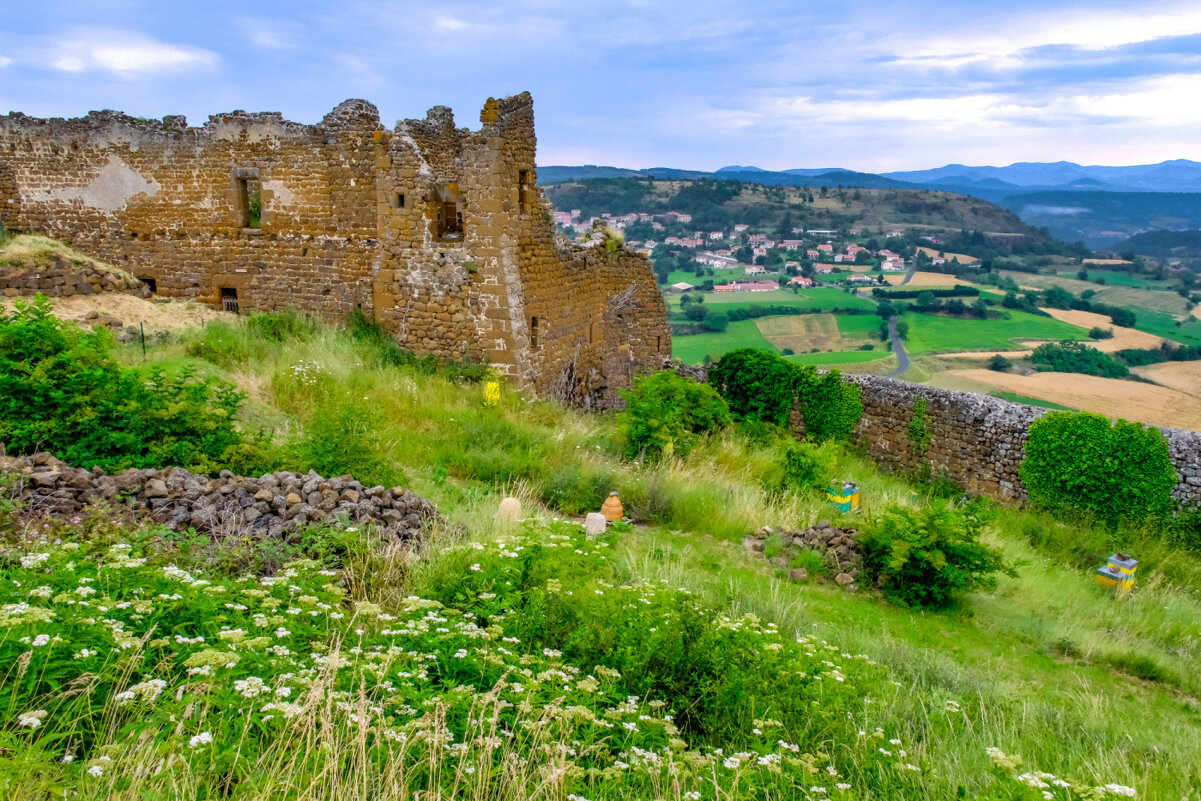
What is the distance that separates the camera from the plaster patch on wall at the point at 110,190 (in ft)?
46.7

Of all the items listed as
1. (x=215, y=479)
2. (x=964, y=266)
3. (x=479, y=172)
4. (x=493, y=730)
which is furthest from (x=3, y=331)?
(x=964, y=266)

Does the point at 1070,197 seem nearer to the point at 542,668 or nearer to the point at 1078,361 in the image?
the point at 1078,361

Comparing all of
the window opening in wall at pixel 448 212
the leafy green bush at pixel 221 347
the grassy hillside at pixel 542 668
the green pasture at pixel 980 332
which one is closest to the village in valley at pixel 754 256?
the green pasture at pixel 980 332

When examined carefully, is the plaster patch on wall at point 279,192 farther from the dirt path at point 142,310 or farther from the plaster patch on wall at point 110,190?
→ the plaster patch on wall at point 110,190

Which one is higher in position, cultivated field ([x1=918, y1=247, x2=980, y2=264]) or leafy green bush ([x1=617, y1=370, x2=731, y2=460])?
cultivated field ([x1=918, y1=247, x2=980, y2=264])

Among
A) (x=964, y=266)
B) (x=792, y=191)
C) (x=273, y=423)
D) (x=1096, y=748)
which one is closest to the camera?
(x=1096, y=748)

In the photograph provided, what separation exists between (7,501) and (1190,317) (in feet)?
179

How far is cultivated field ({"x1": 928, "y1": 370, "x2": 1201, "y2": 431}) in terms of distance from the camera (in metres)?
16.1

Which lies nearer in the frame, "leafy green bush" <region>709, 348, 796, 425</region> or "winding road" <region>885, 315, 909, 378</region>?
"leafy green bush" <region>709, 348, 796, 425</region>

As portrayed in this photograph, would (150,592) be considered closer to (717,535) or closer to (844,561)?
(717,535)

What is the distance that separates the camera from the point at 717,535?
8.28 meters

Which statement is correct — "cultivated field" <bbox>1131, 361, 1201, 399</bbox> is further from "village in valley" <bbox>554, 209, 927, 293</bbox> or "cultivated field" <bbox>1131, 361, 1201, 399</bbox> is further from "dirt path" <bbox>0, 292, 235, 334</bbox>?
"village in valley" <bbox>554, 209, 927, 293</bbox>

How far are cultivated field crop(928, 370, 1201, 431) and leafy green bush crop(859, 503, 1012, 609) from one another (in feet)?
28.4

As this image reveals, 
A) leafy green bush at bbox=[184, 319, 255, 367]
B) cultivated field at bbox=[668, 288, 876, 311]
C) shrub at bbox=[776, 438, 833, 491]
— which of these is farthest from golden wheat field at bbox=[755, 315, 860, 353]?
leafy green bush at bbox=[184, 319, 255, 367]
